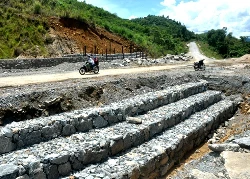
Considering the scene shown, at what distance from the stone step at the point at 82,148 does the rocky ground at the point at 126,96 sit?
Result: 1904 mm

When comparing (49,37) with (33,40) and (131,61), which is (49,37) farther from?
(131,61)

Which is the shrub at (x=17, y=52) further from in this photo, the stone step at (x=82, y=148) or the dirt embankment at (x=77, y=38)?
the stone step at (x=82, y=148)

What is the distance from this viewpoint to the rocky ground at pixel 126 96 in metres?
10.7

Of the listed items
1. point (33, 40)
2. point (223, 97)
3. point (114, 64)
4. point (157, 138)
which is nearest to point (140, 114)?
point (157, 138)

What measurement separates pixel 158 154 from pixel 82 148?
290cm

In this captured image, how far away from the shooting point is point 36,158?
8.11m

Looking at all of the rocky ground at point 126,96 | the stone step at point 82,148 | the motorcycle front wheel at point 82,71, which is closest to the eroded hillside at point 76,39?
the motorcycle front wheel at point 82,71

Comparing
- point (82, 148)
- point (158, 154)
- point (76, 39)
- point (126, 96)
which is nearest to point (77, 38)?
point (76, 39)

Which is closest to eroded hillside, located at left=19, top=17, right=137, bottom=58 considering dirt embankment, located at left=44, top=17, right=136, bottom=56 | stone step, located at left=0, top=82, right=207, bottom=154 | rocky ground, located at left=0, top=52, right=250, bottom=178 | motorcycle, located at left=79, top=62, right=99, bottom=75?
dirt embankment, located at left=44, top=17, right=136, bottom=56

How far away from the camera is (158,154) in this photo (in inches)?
408

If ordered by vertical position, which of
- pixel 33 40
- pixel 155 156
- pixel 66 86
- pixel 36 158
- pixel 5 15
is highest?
pixel 5 15

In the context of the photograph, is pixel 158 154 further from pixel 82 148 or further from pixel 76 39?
pixel 76 39

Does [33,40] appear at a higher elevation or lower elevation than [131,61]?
higher

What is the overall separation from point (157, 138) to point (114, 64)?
16.2 metres
